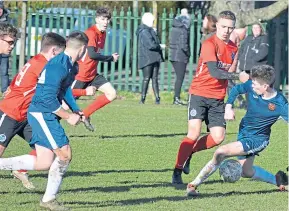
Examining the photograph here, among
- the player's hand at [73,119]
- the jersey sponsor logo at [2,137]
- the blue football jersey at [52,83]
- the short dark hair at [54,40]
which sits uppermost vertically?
the short dark hair at [54,40]

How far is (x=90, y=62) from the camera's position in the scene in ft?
45.7

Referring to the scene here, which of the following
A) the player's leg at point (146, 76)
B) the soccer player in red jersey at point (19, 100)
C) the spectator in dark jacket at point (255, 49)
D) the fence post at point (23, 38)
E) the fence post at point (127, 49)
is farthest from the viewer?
the fence post at point (127, 49)

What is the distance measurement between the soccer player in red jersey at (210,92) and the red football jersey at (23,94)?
6.68ft

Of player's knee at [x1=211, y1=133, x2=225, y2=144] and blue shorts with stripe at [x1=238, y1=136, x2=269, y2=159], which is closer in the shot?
blue shorts with stripe at [x1=238, y1=136, x2=269, y2=159]

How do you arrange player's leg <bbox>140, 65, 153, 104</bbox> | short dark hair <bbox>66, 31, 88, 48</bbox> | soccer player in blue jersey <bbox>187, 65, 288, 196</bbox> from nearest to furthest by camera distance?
short dark hair <bbox>66, 31, 88, 48</bbox> < soccer player in blue jersey <bbox>187, 65, 288, 196</bbox> < player's leg <bbox>140, 65, 153, 104</bbox>

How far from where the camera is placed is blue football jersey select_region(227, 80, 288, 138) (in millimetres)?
9891

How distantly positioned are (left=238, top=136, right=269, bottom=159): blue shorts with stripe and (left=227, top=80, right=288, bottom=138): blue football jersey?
0.17ft

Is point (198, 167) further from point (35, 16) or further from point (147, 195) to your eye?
point (35, 16)

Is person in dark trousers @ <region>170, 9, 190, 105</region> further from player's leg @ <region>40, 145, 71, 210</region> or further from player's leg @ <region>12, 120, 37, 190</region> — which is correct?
player's leg @ <region>40, 145, 71, 210</region>

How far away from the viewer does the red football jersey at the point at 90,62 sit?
44.9ft

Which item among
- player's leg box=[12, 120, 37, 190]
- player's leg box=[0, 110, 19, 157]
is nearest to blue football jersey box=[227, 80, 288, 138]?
player's leg box=[12, 120, 37, 190]

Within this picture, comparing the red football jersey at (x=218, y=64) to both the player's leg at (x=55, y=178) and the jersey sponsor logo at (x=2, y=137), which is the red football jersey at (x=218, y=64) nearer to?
the jersey sponsor logo at (x=2, y=137)

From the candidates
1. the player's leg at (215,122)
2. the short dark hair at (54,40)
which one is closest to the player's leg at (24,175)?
the short dark hair at (54,40)

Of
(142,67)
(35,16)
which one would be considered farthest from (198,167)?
(35,16)
